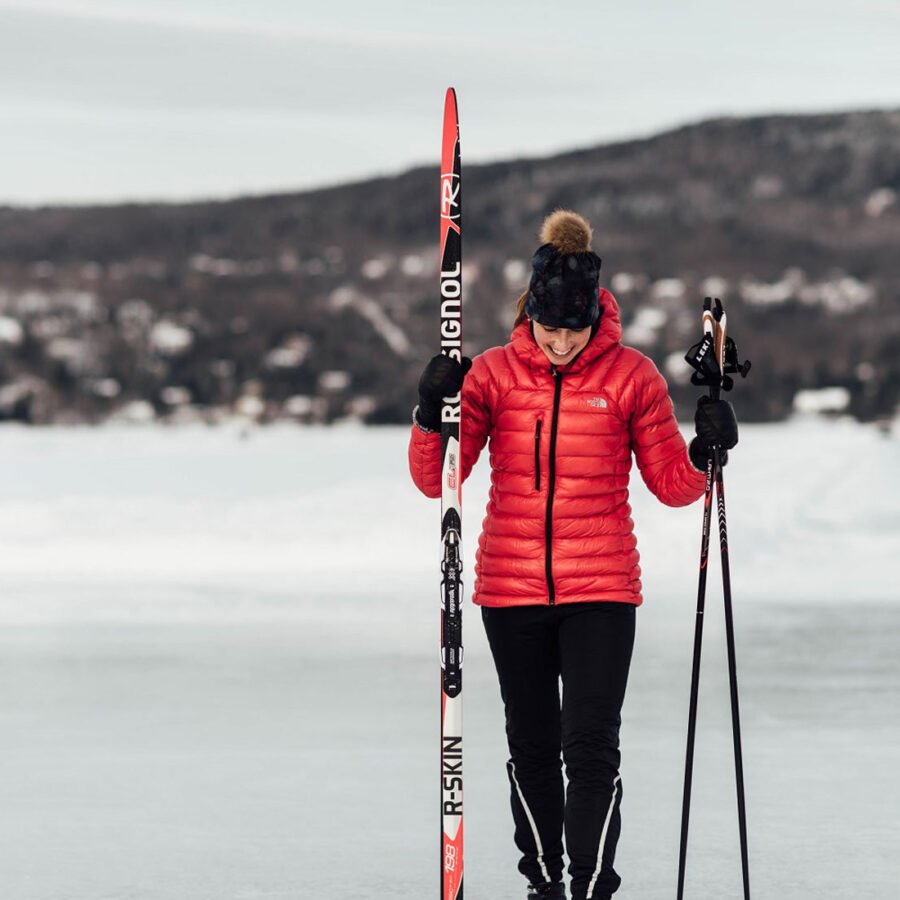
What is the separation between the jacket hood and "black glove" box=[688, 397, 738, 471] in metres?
0.22

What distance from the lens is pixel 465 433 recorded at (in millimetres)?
3223

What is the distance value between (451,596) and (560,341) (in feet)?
1.83

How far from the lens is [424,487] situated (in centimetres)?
326

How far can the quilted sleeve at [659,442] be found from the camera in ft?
10.4

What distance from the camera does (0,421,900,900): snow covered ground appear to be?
3912mm

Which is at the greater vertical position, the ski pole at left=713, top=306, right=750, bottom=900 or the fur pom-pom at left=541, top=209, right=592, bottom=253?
the fur pom-pom at left=541, top=209, right=592, bottom=253

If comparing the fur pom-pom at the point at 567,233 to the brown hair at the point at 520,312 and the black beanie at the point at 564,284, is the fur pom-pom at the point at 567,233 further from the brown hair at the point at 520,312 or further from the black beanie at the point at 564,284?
the brown hair at the point at 520,312

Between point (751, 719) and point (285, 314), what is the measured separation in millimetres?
54602

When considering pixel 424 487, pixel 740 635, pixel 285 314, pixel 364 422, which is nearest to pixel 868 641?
pixel 740 635

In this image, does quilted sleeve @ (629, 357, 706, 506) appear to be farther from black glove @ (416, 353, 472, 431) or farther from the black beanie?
black glove @ (416, 353, 472, 431)

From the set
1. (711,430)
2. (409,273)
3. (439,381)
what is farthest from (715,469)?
(409,273)

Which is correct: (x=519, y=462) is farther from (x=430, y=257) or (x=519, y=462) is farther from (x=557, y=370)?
(x=430, y=257)

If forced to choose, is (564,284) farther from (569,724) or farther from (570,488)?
(569,724)

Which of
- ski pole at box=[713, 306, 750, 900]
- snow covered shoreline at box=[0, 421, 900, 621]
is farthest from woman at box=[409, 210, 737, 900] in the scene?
snow covered shoreline at box=[0, 421, 900, 621]
